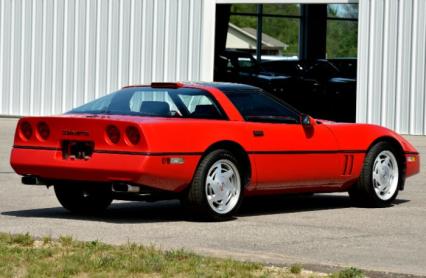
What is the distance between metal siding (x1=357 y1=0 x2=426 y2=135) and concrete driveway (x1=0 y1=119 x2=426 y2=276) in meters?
11.9

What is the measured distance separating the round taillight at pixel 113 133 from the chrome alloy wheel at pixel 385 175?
3129 millimetres

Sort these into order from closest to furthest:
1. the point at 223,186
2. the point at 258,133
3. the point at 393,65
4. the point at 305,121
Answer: the point at 223,186
the point at 258,133
the point at 305,121
the point at 393,65

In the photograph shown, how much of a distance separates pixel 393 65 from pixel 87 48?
8.20m

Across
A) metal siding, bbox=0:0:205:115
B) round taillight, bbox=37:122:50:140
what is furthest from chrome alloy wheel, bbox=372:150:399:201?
metal siding, bbox=0:0:205:115

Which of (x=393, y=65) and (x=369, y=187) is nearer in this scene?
(x=369, y=187)

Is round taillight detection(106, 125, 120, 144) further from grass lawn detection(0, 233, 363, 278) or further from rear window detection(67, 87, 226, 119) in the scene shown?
grass lawn detection(0, 233, 363, 278)

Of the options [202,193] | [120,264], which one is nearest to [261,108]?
[202,193]

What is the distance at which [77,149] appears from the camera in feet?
34.6

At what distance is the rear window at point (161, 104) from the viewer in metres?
10.9

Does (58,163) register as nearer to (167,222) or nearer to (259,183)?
(167,222)

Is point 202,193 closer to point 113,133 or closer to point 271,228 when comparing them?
point 271,228

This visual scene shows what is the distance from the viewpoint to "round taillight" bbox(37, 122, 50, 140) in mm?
10750

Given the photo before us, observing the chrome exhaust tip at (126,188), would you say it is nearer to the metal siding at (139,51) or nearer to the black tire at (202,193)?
the black tire at (202,193)

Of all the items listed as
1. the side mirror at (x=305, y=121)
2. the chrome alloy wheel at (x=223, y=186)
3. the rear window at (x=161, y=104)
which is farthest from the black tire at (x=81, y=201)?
the side mirror at (x=305, y=121)
